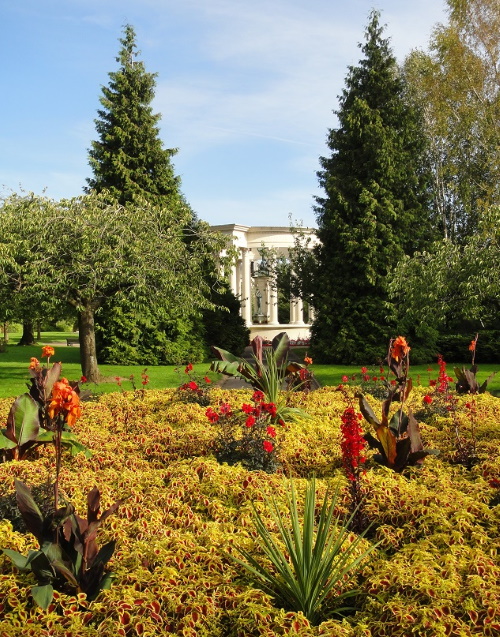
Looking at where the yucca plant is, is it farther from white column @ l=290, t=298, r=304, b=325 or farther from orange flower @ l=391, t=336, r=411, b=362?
white column @ l=290, t=298, r=304, b=325

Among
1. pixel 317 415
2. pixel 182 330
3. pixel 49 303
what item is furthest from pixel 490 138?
pixel 317 415

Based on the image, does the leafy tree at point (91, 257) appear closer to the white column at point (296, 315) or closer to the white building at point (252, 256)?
the white building at point (252, 256)

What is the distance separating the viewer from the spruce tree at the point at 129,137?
19.9 m

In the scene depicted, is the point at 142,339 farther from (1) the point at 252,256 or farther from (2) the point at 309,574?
(2) the point at 309,574

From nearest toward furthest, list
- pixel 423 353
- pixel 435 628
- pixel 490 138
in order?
pixel 435 628 < pixel 423 353 < pixel 490 138

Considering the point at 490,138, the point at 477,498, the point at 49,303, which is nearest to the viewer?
the point at 477,498

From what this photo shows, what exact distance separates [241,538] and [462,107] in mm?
22774

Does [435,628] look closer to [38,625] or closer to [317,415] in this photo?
[38,625]

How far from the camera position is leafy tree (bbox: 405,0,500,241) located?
22.1m

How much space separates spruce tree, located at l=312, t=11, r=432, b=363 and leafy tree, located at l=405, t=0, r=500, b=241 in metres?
2.90

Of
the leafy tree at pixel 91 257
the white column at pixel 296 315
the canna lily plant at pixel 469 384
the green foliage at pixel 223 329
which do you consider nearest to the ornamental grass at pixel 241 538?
the canna lily plant at pixel 469 384

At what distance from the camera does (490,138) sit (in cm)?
2298

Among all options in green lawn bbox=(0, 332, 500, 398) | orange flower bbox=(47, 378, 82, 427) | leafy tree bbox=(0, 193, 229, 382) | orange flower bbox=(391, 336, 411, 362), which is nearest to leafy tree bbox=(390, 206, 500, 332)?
green lawn bbox=(0, 332, 500, 398)

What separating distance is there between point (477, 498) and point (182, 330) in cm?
1629
